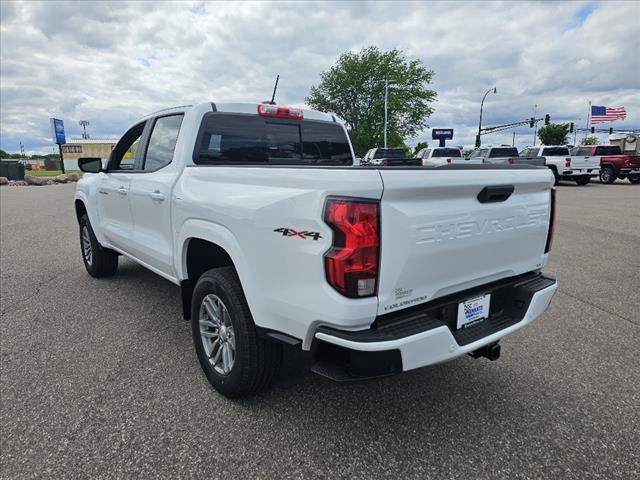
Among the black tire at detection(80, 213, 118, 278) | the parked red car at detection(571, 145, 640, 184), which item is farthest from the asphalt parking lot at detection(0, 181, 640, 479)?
the parked red car at detection(571, 145, 640, 184)

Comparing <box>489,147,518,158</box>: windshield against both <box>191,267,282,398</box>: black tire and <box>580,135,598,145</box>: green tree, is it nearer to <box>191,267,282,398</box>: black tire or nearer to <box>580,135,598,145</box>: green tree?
<box>191,267,282,398</box>: black tire

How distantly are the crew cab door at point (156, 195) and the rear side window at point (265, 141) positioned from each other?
0.31 metres

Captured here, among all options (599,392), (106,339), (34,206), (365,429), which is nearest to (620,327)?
(599,392)

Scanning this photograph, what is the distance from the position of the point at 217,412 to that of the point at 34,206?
1478cm

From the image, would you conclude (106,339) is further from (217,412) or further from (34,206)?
(34,206)

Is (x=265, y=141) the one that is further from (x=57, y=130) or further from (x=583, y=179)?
(x=57, y=130)

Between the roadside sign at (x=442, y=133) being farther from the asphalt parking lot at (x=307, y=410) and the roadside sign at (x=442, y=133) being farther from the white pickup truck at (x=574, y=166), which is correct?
the asphalt parking lot at (x=307, y=410)

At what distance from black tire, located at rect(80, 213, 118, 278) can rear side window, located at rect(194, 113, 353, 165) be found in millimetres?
2590

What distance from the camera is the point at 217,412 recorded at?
2.62 m

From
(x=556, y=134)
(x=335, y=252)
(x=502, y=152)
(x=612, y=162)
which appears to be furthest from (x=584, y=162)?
(x=556, y=134)

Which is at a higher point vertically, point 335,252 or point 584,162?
point 584,162

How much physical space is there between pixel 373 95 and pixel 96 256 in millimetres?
47430

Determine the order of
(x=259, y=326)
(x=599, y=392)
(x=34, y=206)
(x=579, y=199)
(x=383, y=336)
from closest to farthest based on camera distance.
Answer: (x=383, y=336), (x=259, y=326), (x=599, y=392), (x=34, y=206), (x=579, y=199)

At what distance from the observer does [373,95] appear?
160 feet
